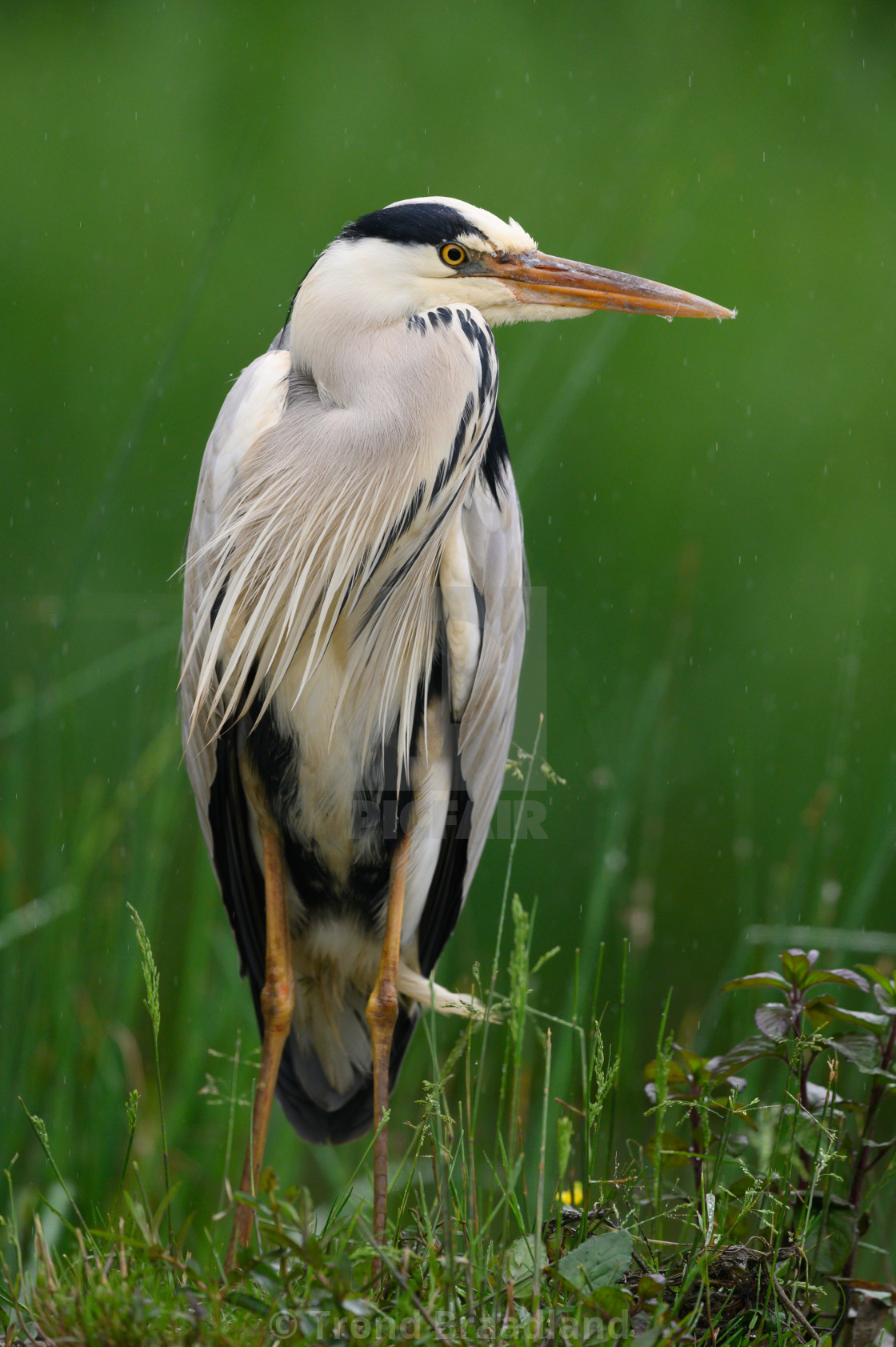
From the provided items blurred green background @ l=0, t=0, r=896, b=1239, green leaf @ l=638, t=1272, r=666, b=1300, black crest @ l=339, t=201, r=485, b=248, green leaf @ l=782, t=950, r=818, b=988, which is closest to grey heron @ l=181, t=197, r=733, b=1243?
black crest @ l=339, t=201, r=485, b=248

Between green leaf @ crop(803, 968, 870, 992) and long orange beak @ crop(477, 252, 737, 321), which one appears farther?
long orange beak @ crop(477, 252, 737, 321)

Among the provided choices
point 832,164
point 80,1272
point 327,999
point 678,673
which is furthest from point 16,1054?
point 832,164

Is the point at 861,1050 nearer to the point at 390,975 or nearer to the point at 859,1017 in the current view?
the point at 859,1017

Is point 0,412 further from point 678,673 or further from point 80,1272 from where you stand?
point 80,1272

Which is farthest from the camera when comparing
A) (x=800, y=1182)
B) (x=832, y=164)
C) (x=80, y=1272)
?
(x=832, y=164)

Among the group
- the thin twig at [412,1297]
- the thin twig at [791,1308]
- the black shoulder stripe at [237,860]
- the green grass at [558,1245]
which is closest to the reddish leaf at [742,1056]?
the green grass at [558,1245]

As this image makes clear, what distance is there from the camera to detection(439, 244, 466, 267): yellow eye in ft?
4.11

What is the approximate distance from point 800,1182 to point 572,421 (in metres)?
3.14

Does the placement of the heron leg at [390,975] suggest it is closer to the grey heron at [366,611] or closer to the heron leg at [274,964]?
the grey heron at [366,611]

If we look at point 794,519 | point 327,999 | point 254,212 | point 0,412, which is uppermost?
point 254,212

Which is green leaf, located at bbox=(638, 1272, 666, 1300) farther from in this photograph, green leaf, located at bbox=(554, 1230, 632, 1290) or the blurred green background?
the blurred green background

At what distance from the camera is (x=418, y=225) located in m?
1.24

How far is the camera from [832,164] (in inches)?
176

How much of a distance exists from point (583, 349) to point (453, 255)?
2.22m
